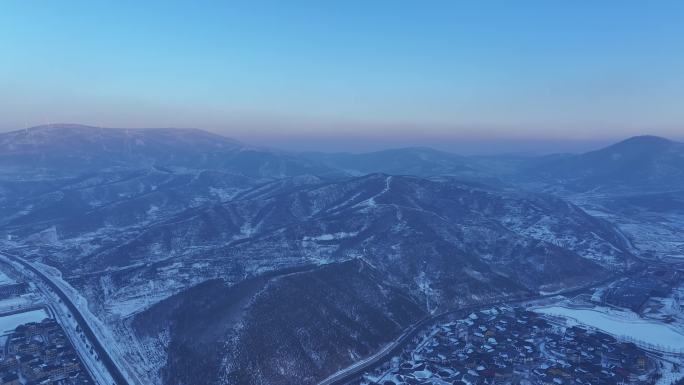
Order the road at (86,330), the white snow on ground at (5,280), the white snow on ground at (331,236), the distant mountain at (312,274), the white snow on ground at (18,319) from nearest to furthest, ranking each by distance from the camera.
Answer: the road at (86,330) → the distant mountain at (312,274) → the white snow on ground at (18,319) → the white snow on ground at (5,280) → the white snow on ground at (331,236)

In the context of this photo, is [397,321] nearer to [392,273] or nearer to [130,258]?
[392,273]

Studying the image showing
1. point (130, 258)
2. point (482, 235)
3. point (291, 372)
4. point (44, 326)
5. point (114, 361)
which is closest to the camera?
point (291, 372)

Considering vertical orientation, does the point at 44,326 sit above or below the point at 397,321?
below

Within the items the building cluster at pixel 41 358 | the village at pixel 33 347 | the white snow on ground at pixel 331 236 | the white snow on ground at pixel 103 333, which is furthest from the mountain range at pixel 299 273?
the village at pixel 33 347

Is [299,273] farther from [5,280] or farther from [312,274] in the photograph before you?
[5,280]

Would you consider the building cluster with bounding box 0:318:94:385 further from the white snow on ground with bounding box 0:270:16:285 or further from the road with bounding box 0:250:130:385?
the white snow on ground with bounding box 0:270:16:285

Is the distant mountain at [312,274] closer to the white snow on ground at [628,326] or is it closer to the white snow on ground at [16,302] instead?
the white snow on ground at [16,302]

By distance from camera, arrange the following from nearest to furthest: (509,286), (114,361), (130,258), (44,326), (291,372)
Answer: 1. (291,372)
2. (114,361)
3. (44,326)
4. (509,286)
5. (130,258)

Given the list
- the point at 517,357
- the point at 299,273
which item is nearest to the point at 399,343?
the point at 517,357

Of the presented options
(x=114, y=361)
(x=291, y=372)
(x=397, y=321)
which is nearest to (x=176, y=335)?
(x=114, y=361)
